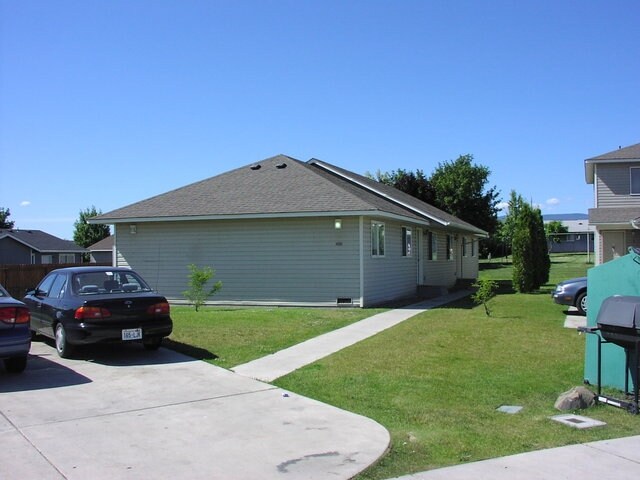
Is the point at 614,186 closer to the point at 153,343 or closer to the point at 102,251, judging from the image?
the point at 153,343

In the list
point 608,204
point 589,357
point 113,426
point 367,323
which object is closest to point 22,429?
point 113,426

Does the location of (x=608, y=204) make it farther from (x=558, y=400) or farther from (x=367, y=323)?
(x=558, y=400)

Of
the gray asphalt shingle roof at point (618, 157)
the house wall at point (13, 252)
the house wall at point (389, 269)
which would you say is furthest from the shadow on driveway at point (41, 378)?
the house wall at point (13, 252)

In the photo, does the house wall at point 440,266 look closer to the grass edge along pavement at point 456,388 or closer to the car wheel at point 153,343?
the grass edge along pavement at point 456,388

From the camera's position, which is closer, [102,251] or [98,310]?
[98,310]

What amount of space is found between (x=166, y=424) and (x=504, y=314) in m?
11.4

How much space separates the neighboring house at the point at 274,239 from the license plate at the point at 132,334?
873cm

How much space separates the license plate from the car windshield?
831 mm

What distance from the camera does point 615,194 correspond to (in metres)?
25.5

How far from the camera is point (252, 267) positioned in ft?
61.7

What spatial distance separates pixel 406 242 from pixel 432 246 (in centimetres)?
433

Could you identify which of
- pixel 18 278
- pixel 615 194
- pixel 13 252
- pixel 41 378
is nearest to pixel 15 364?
pixel 41 378

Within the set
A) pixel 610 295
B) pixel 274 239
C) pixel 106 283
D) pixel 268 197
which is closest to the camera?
pixel 610 295

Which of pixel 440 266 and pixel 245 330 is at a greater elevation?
pixel 440 266
